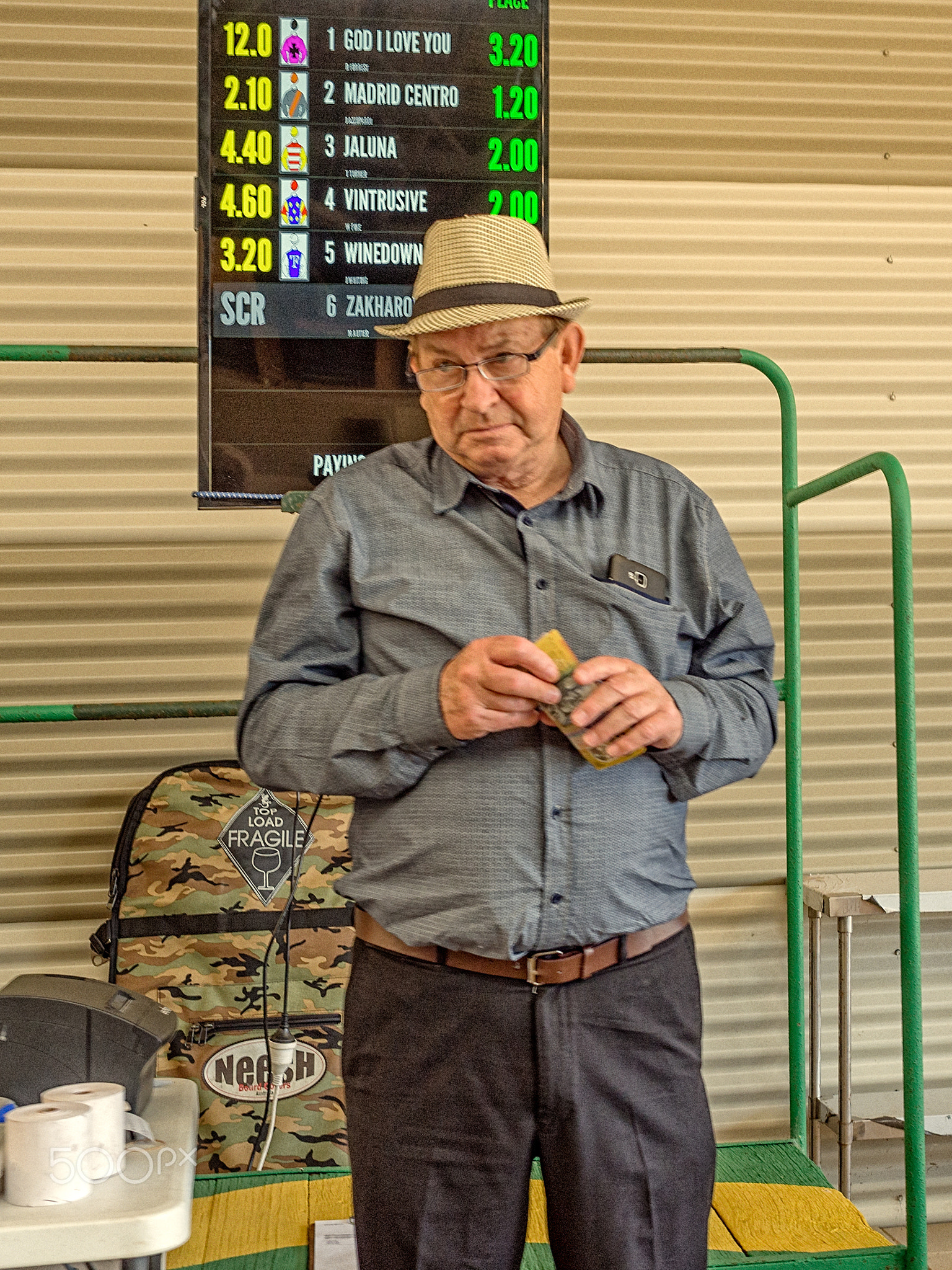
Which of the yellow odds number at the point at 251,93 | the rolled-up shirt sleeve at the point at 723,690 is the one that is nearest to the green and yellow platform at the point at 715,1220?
the rolled-up shirt sleeve at the point at 723,690

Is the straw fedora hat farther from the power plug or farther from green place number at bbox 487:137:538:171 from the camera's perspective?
the power plug

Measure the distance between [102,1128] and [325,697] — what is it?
523mm

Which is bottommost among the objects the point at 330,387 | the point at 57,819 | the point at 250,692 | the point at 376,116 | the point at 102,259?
the point at 57,819

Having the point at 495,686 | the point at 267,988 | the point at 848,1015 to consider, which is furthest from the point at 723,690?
the point at 848,1015

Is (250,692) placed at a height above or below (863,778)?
above

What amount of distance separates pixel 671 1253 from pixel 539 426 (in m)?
1.02

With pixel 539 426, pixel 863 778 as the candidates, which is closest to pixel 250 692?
pixel 539 426

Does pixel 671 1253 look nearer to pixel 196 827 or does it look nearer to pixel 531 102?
pixel 196 827

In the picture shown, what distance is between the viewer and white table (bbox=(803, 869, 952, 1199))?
2.71 meters

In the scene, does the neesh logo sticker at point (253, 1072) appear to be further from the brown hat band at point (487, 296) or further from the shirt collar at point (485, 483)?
the brown hat band at point (487, 296)

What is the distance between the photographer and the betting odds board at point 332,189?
7.67ft

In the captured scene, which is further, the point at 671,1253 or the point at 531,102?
the point at 531,102

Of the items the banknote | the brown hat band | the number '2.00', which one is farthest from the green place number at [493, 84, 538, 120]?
the banknote

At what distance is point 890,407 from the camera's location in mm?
3072
